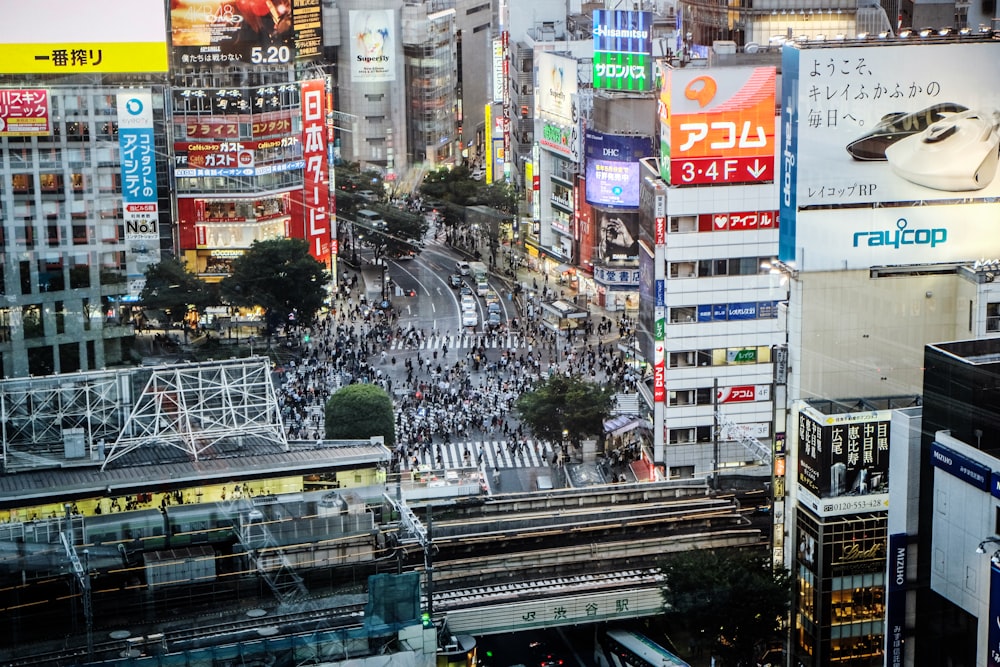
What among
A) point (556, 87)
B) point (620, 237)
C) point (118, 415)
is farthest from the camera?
point (556, 87)

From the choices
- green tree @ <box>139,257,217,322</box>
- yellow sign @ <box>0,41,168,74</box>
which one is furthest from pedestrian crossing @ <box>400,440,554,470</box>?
yellow sign @ <box>0,41,168,74</box>

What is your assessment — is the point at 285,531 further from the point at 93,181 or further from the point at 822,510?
the point at 93,181

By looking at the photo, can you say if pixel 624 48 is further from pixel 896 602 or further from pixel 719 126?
pixel 896 602

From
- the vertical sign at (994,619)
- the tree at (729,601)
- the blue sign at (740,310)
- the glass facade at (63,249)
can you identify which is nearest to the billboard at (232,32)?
the glass facade at (63,249)

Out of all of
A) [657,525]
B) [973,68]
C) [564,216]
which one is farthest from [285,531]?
[564,216]

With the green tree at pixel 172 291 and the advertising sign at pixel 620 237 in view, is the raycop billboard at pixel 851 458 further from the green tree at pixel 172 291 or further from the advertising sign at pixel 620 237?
the advertising sign at pixel 620 237

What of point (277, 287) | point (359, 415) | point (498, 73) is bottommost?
point (359, 415)

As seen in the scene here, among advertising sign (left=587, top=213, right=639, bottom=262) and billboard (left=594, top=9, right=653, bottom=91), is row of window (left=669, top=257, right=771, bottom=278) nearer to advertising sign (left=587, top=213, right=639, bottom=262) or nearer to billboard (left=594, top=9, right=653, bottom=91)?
advertising sign (left=587, top=213, right=639, bottom=262)

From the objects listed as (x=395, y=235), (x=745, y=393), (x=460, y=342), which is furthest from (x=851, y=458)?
(x=395, y=235)
